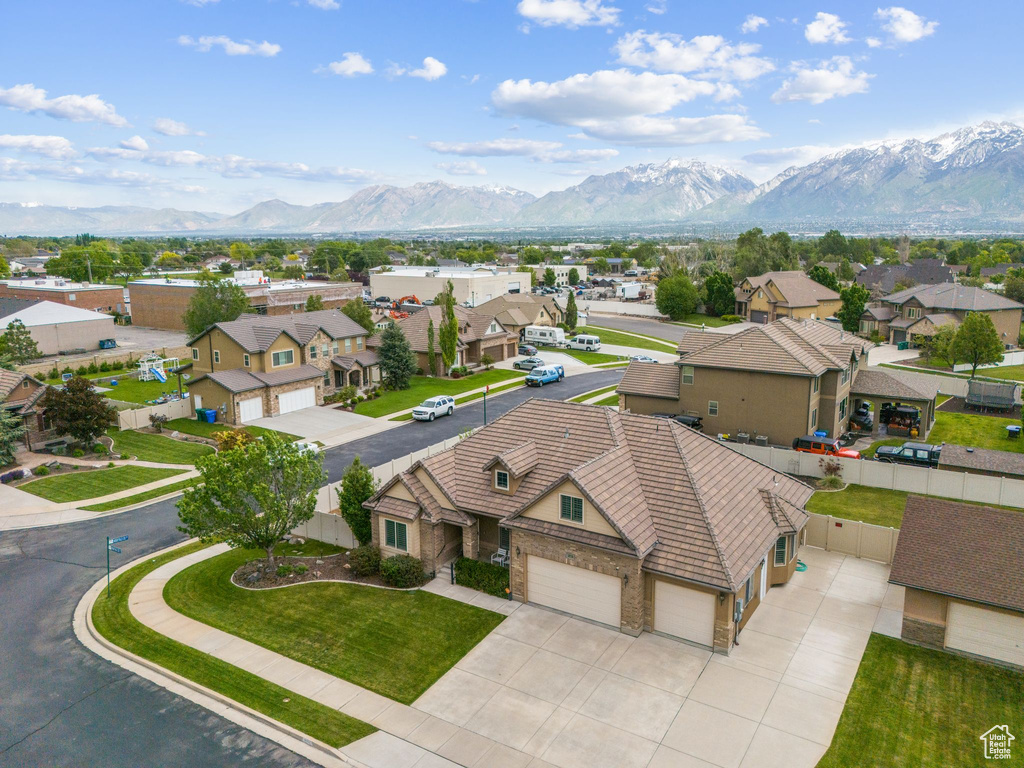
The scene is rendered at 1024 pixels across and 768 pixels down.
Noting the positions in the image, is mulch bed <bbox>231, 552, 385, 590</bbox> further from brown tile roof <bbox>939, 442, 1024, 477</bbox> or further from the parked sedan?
the parked sedan

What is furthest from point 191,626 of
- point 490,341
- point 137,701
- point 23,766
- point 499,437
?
point 490,341

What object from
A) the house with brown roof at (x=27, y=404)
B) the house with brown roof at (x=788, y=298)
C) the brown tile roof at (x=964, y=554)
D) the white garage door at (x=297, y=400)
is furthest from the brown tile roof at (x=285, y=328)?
the house with brown roof at (x=788, y=298)

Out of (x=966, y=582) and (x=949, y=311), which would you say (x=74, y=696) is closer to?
(x=966, y=582)

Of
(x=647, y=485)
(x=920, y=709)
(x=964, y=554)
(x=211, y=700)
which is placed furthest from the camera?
(x=647, y=485)

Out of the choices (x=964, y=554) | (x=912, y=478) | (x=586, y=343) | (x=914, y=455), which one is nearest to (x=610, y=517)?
(x=964, y=554)

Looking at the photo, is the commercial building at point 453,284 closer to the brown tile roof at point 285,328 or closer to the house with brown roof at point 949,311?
the brown tile roof at point 285,328

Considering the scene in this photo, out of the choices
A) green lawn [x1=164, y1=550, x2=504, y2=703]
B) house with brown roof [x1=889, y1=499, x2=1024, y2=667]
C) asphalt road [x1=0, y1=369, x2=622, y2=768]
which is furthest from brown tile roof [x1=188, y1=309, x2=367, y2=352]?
house with brown roof [x1=889, y1=499, x2=1024, y2=667]

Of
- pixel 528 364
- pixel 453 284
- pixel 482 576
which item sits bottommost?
pixel 482 576

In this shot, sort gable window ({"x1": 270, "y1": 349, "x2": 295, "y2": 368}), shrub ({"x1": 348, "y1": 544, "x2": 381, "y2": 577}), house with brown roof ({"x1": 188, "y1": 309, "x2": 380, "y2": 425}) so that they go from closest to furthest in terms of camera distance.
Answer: shrub ({"x1": 348, "y1": 544, "x2": 381, "y2": 577}) < house with brown roof ({"x1": 188, "y1": 309, "x2": 380, "y2": 425}) < gable window ({"x1": 270, "y1": 349, "x2": 295, "y2": 368})
